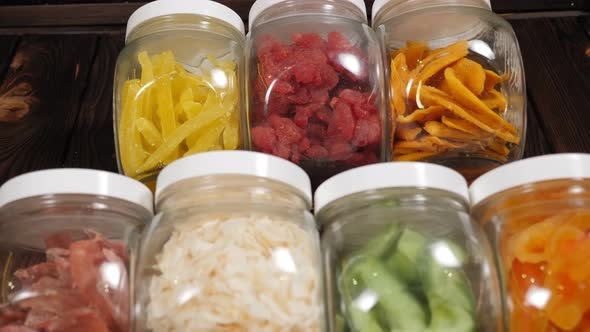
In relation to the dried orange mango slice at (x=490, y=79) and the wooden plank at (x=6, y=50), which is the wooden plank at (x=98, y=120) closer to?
the wooden plank at (x=6, y=50)

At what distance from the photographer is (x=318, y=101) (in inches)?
31.6

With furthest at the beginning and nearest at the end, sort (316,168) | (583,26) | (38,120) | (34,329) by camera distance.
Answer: (583,26), (38,120), (316,168), (34,329)

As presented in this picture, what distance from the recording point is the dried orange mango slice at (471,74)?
84 cm

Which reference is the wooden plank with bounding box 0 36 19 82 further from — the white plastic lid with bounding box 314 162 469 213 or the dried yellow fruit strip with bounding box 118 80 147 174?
the white plastic lid with bounding box 314 162 469 213

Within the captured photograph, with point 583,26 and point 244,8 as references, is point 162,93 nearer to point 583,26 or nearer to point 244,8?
point 244,8

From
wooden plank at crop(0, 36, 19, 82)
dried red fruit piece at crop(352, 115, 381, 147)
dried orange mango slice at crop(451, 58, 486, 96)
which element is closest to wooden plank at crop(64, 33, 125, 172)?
wooden plank at crop(0, 36, 19, 82)

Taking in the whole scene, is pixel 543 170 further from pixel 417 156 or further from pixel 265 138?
pixel 265 138

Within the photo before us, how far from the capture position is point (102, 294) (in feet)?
2.11

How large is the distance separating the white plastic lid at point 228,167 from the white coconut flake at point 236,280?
0.17 feet

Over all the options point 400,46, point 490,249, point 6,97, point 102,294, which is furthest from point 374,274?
point 6,97

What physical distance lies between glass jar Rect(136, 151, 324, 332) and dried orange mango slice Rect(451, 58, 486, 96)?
0.78 ft

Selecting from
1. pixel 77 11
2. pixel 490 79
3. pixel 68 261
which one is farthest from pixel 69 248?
pixel 77 11

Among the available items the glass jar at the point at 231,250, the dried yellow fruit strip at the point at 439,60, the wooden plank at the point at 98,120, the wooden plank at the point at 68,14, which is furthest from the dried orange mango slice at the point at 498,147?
the wooden plank at the point at 68,14

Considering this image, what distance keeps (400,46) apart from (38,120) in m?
0.54
